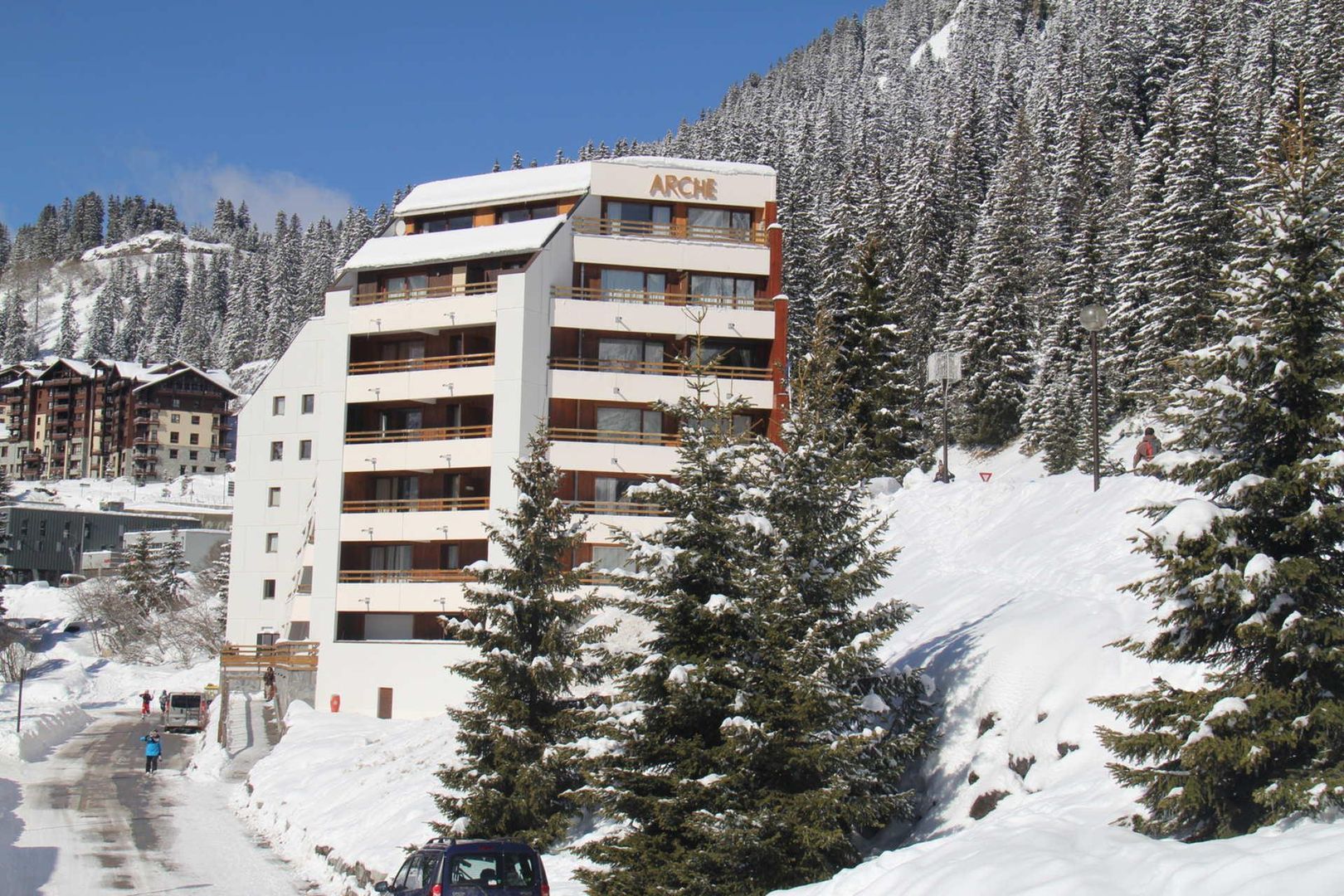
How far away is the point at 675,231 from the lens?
5138cm

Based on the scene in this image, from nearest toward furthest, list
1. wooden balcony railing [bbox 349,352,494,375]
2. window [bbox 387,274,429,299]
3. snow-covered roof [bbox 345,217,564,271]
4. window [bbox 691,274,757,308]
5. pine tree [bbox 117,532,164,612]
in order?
wooden balcony railing [bbox 349,352,494,375], snow-covered roof [bbox 345,217,564,271], window [bbox 691,274,757,308], window [bbox 387,274,429,299], pine tree [bbox 117,532,164,612]

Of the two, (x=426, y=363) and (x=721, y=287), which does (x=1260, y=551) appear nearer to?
(x=721, y=287)

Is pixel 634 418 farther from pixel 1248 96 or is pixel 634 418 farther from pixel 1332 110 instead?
pixel 1248 96

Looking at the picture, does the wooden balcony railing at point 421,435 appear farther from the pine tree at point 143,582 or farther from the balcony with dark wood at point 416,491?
the pine tree at point 143,582

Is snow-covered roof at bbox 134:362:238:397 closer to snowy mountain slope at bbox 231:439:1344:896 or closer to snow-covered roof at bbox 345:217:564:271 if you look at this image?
snow-covered roof at bbox 345:217:564:271

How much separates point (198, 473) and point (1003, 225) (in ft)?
433

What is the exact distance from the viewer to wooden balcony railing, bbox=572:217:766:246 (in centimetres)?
5097

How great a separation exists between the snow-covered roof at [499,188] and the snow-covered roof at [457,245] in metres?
1.86

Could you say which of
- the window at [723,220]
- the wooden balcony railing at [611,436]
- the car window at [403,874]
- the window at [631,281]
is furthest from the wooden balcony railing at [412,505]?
the car window at [403,874]

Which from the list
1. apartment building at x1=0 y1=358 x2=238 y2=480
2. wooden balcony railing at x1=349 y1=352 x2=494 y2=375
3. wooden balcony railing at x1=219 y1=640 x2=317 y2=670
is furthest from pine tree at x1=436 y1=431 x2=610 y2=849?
apartment building at x1=0 y1=358 x2=238 y2=480

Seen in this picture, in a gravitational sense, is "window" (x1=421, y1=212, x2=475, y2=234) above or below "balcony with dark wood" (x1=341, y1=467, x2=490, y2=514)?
above

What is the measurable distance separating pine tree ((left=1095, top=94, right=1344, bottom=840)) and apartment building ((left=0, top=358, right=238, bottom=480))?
7003 inches

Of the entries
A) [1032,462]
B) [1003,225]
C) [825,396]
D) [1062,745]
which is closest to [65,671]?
[1032,462]

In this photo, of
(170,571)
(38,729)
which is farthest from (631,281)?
(170,571)
